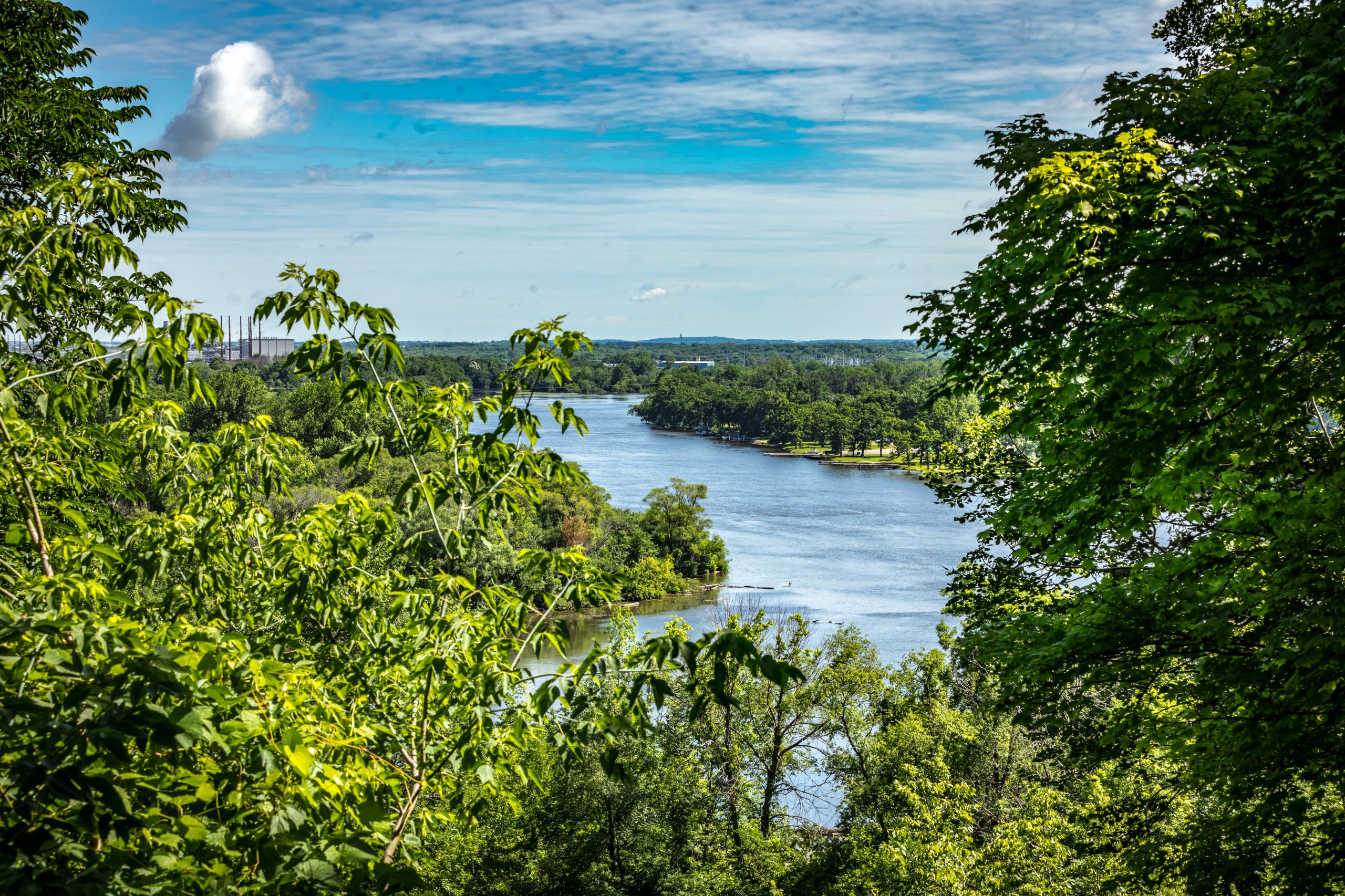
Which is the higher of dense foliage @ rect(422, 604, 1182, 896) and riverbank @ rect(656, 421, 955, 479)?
riverbank @ rect(656, 421, 955, 479)

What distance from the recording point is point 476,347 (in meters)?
175

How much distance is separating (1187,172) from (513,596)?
618 cm

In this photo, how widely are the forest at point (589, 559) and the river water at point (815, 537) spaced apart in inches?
319

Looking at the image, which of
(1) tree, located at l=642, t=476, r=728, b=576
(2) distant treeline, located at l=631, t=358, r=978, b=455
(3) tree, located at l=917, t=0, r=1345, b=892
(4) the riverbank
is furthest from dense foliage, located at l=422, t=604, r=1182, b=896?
(4) the riverbank

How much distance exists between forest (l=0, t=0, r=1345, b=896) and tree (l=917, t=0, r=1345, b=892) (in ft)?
0.12

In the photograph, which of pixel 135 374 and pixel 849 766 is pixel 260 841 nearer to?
pixel 135 374

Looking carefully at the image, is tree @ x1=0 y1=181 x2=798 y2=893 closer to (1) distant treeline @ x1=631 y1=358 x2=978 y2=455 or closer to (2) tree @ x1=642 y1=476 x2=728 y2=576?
(2) tree @ x1=642 y1=476 x2=728 y2=576

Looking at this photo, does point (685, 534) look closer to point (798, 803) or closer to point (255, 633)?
point (798, 803)

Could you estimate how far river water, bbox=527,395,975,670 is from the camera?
32.3 meters

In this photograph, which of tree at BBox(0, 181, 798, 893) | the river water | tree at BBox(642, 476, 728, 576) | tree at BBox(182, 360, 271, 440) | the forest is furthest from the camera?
tree at BBox(182, 360, 271, 440)

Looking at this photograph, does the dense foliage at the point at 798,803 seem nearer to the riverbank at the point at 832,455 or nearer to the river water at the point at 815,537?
the river water at the point at 815,537

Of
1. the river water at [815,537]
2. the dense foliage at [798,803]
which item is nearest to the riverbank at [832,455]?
the river water at [815,537]

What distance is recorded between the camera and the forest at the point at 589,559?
240cm

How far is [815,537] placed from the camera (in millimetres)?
45844
